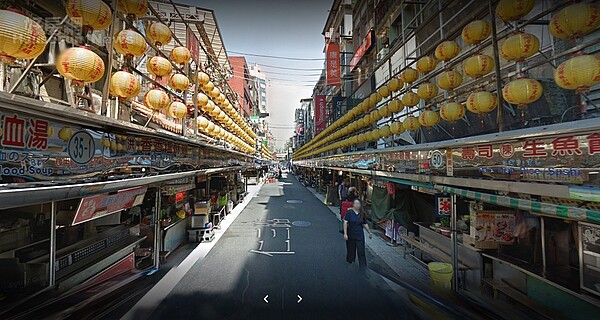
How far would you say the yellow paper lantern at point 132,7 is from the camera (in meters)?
5.50

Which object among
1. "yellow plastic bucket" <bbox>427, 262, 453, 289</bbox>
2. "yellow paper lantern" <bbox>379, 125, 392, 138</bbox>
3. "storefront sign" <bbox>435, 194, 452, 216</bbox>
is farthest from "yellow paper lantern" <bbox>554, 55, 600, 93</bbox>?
"yellow paper lantern" <bbox>379, 125, 392, 138</bbox>

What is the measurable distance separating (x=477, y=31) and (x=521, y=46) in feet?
4.44

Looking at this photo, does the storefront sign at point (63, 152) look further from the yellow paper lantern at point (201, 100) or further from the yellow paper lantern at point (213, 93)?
the yellow paper lantern at point (213, 93)

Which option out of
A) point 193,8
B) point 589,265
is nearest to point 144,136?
point 589,265

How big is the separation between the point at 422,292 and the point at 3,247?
8765 millimetres

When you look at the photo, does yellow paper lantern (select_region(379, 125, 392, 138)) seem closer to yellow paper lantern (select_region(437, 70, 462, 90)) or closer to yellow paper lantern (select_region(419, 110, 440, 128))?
yellow paper lantern (select_region(419, 110, 440, 128))

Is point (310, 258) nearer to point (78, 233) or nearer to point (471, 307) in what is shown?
point (471, 307)

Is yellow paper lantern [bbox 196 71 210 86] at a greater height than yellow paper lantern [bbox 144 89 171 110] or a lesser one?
greater

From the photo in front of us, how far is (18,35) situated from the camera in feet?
9.10

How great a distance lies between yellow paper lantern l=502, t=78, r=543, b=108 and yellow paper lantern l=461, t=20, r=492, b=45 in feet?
5.84

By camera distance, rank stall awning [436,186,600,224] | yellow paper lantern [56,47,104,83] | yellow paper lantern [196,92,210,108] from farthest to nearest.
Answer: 1. yellow paper lantern [196,92,210,108]
2. yellow paper lantern [56,47,104,83]
3. stall awning [436,186,600,224]

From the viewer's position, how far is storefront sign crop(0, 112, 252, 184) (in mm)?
2496

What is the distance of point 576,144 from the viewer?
297cm

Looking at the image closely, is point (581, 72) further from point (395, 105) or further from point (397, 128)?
point (395, 105)
